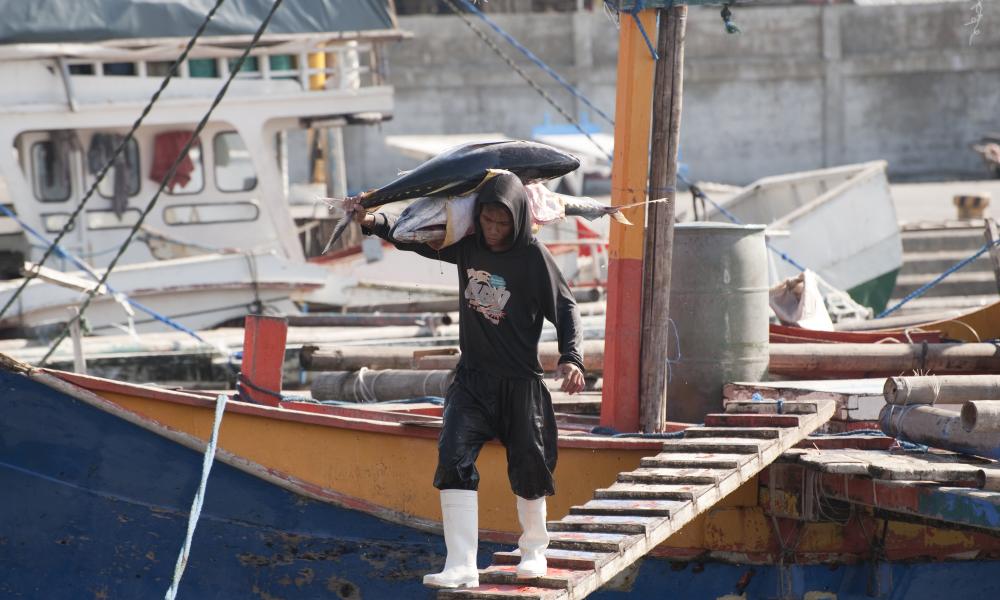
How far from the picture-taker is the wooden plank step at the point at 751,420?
6.07 m

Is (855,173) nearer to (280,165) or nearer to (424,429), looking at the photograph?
(280,165)

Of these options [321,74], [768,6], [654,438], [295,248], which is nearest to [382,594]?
[654,438]

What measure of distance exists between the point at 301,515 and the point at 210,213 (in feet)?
28.6

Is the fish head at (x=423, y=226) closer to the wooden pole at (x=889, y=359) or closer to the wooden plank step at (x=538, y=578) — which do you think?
the wooden plank step at (x=538, y=578)

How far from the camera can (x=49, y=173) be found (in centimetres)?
1396

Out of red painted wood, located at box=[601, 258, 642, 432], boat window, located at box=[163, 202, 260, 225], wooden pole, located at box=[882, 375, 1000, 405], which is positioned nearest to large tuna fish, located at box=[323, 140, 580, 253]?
red painted wood, located at box=[601, 258, 642, 432]

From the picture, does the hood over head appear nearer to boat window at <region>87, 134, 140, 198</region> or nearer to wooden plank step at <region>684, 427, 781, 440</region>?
wooden plank step at <region>684, 427, 781, 440</region>

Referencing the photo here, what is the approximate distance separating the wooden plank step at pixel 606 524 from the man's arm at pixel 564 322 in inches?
20.1

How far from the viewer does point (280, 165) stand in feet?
50.4

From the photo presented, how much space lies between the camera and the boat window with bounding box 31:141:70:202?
13.9 m

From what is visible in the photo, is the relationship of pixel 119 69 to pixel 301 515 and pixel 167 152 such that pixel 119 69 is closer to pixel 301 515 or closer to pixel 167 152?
pixel 167 152

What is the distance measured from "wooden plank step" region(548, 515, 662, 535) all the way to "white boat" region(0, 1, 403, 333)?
25.1 ft

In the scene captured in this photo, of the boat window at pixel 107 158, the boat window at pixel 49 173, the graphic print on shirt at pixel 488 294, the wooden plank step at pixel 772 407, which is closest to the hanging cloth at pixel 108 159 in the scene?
the boat window at pixel 107 158

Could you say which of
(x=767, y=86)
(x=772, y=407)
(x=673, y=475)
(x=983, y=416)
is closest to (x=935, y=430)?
(x=983, y=416)
